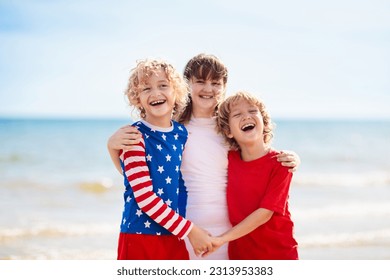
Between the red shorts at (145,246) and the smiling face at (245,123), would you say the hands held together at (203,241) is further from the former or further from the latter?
the smiling face at (245,123)

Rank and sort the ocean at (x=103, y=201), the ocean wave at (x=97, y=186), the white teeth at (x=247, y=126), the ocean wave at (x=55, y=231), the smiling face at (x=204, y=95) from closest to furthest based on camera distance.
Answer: the white teeth at (x=247, y=126) < the smiling face at (x=204, y=95) < the ocean at (x=103, y=201) < the ocean wave at (x=55, y=231) < the ocean wave at (x=97, y=186)

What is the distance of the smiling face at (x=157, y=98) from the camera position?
321 cm

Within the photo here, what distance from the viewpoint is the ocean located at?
639 centimetres

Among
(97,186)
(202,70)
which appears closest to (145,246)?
(202,70)

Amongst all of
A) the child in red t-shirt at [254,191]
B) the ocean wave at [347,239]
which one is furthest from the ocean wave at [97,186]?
the child in red t-shirt at [254,191]

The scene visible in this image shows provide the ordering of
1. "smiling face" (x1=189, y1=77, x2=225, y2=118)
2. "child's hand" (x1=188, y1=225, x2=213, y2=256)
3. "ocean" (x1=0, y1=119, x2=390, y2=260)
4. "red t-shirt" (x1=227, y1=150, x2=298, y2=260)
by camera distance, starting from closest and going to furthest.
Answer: "child's hand" (x1=188, y1=225, x2=213, y2=256)
"red t-shirt" (x1=227, y1=150, x2=298, y2=260)
"smiling face" (x1=189, y1=77, x2=225, y2=118)
"ocean" (x1=0, y1=119, x2=390, y2=260)

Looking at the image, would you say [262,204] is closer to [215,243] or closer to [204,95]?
[215,243]

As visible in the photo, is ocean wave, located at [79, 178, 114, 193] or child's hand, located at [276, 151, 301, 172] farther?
ocean wave, located at [79, 178, 114, 193]

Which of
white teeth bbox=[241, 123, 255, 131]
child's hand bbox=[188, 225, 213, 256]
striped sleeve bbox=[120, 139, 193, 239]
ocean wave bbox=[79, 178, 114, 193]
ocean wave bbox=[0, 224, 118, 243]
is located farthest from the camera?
ocean wave bbox=[79, 178, 114, 193]

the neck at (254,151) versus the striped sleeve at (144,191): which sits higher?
the neck at (254,151)

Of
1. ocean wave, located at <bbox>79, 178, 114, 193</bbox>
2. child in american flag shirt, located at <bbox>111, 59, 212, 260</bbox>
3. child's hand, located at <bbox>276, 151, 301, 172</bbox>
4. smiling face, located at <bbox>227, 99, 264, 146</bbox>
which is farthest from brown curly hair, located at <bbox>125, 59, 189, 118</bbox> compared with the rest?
ocean wave, located at <bbox>79, 178, 114, 193</bbox>

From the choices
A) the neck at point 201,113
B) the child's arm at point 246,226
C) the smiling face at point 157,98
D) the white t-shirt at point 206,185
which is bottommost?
the child's arm at point 246,226

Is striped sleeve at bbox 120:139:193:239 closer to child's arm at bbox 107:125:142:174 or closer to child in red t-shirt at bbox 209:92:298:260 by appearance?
child's arm at bbox 107:125:142:174

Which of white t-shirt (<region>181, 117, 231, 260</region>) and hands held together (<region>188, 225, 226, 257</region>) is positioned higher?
white t-shirt (<region>181, 117, 231, 260</region>)
